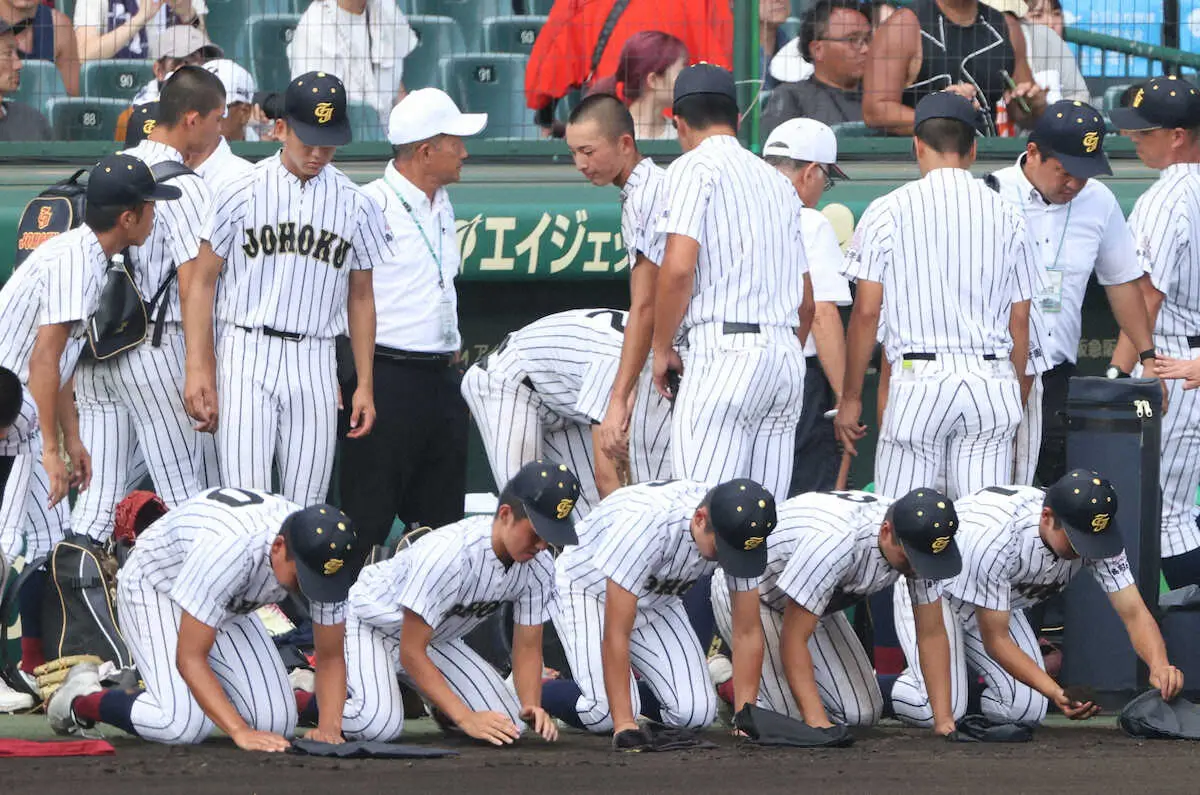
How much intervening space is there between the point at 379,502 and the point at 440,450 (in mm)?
267

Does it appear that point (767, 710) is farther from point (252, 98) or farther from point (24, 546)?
point (252, 98)

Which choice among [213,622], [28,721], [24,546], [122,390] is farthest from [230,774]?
[24,546]

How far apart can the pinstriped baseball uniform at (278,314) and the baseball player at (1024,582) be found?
185 cm

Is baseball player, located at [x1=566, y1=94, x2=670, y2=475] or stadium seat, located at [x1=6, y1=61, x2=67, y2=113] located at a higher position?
stadium seat, located at [x1=6, y1=61, x2=67, y2=113]

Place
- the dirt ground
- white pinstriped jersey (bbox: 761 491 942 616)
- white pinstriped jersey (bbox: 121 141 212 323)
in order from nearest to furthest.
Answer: the dirt ground, white pinstriped jersey (bbox: 761 491 942 616), white pinstriped jersey (bbox: 121 141 212 323)

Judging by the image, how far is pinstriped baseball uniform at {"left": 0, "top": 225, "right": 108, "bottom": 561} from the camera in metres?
5.60

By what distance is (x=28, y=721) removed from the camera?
566 cm

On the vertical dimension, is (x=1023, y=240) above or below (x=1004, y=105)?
below

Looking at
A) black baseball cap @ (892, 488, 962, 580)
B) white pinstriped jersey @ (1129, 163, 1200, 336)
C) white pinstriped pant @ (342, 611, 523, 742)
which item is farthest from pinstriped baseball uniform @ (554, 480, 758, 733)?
white pinstriped jersey @ (1129, 163, 1200, 336)

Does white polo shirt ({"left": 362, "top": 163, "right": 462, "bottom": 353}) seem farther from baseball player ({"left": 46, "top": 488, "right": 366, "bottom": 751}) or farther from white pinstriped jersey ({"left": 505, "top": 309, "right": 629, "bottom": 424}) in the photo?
baseball player ({"left": 46, "top": 488, "right": 366, "bottom": 751})

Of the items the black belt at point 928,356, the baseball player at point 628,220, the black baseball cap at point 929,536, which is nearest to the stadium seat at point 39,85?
the baseball player at point 628,220

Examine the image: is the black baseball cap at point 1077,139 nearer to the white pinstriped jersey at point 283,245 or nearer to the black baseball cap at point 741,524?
the black baseball cap at point 741,524

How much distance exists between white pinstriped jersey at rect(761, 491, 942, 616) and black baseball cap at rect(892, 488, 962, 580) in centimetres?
15

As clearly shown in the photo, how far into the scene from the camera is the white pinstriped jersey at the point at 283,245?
5852 mm
